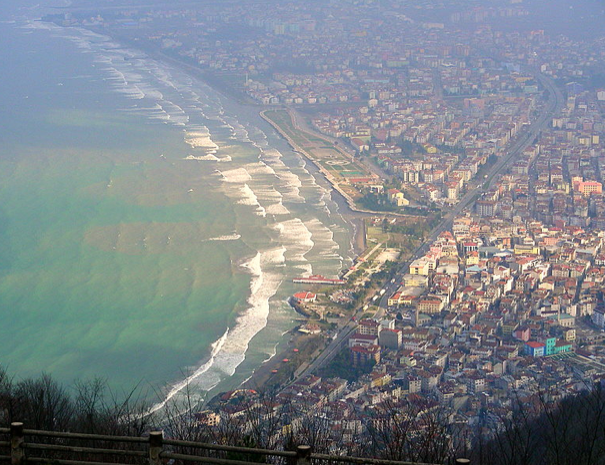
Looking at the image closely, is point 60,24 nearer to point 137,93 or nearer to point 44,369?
point 137,93

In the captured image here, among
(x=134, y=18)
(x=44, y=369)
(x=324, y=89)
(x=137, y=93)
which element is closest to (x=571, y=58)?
(x=324, y=89)

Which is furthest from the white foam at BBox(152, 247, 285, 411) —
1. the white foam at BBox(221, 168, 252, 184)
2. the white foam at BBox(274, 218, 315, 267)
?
the white foam at BBox(221, 168, 252, 184)

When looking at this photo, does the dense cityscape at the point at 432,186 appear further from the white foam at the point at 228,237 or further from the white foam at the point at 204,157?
the white foam at the point at 204,157

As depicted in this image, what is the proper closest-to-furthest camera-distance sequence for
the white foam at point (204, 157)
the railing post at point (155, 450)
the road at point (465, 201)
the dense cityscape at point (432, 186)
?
the railing post at point (155, 450) → the dense cityscape at point (432, 186) → the road at point (465, 201) → the white foam at point (204, 157)

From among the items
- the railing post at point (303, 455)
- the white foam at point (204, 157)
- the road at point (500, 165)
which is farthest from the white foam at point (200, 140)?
the railing post at point (303, 455)

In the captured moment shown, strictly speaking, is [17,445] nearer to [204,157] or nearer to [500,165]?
[204,157]
